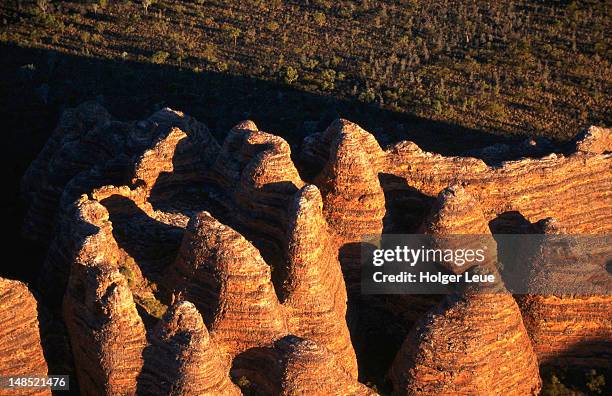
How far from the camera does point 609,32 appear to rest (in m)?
67.1

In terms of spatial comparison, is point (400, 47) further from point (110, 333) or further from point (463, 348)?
point (110, 333)

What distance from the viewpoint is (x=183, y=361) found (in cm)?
2244

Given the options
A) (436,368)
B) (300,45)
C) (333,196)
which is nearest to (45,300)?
(333,196)

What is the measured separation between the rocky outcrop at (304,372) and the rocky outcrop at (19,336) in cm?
649

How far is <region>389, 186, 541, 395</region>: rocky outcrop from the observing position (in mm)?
26547

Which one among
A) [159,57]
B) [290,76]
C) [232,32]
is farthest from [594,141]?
[232,32]

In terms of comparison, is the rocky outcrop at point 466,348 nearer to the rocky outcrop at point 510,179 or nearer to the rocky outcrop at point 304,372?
the rocky outcrop at point 304,372

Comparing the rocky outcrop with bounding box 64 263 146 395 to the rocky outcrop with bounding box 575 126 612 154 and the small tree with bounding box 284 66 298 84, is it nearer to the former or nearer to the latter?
the rocky outcrop with bounding box 575 126 612 154

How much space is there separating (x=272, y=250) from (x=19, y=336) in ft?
26.5

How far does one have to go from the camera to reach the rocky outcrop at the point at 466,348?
26.5 m

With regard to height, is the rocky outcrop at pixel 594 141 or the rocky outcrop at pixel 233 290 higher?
the rocky outcrop at pixel 594 141

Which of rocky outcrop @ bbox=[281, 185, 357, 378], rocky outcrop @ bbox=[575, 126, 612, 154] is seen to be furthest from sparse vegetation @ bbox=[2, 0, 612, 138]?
rocky outcrop @ bbox=[281, 185, 357, 378]

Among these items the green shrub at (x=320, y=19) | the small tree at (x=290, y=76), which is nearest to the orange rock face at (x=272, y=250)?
the small tree at (x=290, y=76)

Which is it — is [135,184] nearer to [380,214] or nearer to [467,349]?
[380,214]
